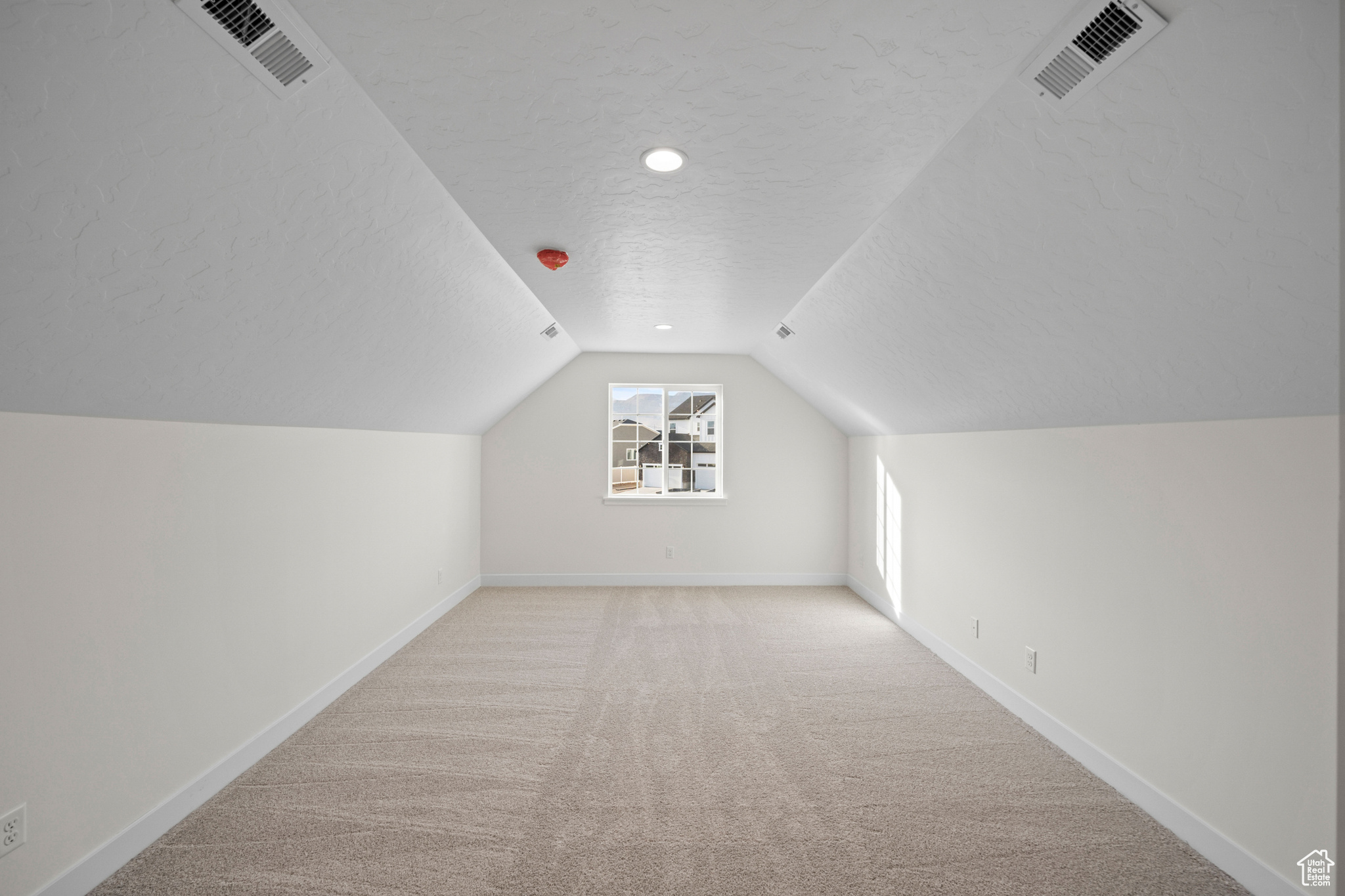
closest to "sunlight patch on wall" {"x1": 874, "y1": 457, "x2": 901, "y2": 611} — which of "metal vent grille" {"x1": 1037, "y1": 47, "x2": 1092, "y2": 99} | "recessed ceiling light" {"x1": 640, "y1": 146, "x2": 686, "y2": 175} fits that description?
"recessed ceiling light" {"x1": 640, "y1": 146, "x2": 686, "y2": 175}

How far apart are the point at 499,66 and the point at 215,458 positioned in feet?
6.35

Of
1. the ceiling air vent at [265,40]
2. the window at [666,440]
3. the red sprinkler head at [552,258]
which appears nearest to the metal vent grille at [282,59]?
the ceiling air vent at [265,40]

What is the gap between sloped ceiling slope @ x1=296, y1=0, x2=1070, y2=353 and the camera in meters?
1.32

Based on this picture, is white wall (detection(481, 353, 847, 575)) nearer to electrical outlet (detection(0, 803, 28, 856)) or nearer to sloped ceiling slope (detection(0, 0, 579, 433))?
sloped ceiling slope (detection(0, 0, 579, 433))

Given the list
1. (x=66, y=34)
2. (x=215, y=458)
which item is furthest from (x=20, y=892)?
(x=66, y=34)

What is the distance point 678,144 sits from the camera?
1854 mm

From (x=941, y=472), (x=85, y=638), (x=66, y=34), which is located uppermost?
(x=66, y=34)

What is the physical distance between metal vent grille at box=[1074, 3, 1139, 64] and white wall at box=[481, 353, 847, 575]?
15.9 feet

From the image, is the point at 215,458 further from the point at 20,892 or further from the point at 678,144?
the point at 678,144

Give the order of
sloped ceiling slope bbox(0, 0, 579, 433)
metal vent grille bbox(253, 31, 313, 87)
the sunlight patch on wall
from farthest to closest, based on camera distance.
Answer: the sunlight patch on wall
metal vent grille bbox(253, 31, 313, 87)
sloped ceiling slope bbox(0, 0, 579, 433)

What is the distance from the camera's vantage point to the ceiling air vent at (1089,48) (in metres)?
1.18

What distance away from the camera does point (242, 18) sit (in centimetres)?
121

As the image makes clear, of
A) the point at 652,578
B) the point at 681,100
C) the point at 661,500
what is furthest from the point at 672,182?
the point at 652,578

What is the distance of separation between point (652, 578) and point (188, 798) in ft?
13.4
